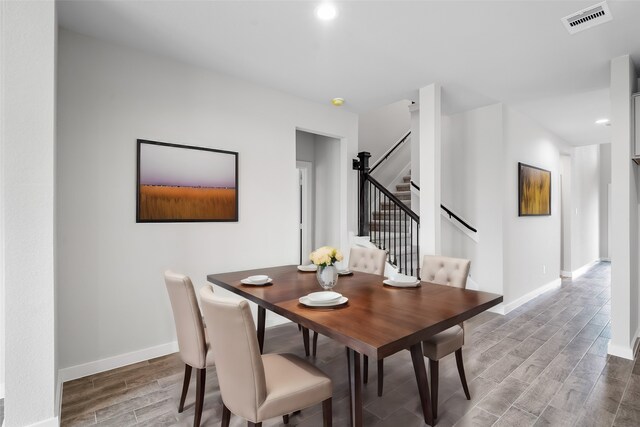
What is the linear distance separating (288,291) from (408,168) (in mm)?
5521

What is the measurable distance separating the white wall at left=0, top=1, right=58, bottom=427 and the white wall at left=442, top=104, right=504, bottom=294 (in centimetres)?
439

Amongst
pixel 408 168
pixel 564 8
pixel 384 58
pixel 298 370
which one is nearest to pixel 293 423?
pixel 298 370

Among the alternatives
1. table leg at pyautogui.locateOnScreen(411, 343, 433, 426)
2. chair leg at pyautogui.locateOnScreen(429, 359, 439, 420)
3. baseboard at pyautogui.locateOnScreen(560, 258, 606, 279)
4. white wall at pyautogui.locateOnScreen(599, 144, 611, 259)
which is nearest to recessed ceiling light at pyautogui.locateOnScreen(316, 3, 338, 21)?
table leg at pyautogui.locateOnScreen(411, 343, 433, 426)

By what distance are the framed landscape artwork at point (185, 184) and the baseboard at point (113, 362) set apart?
1.15 m

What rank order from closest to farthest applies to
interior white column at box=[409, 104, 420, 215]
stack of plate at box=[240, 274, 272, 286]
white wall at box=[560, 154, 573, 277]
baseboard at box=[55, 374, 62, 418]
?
baseboard at box=[55, 374, 62, 418] → stack of plate at box=[240, 274, 272, 286] → interior white column at box=[409, 104, 420, 215] → white wall at box=[560, 154, 573, 277]

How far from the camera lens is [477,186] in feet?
15.1

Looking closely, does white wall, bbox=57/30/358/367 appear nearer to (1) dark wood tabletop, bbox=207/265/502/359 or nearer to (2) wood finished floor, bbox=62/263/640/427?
(2) wood finished floor, bbox=62/263/640/427

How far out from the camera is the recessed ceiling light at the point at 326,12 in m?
2.33

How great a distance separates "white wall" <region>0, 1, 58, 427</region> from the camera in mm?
1850

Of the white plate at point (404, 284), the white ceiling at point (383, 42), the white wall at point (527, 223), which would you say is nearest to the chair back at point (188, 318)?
the white plate at point (404, 284)

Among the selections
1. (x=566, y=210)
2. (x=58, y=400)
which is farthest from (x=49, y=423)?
(x=566, y=210)

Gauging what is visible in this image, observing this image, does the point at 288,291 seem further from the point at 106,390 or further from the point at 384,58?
the point at 384,58

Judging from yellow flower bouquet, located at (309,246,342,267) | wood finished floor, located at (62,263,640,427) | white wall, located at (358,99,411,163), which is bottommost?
wood finished floor, located at (62,263,640,427)

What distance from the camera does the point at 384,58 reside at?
3113mm
